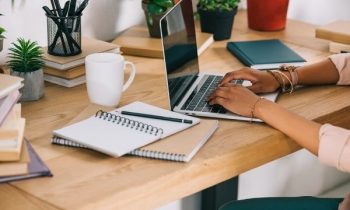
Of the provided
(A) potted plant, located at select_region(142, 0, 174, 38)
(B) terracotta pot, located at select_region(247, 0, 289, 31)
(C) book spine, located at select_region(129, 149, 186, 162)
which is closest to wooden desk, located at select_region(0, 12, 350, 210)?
(C) book spine, located at select_region(129, 149, 186, 162)

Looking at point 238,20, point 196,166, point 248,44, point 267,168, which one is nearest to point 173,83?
point 196,166

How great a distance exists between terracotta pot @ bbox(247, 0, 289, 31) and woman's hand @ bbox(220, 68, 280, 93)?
51 centimetres

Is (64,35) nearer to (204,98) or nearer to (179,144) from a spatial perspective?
(204,98)

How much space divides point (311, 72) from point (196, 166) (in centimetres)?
52

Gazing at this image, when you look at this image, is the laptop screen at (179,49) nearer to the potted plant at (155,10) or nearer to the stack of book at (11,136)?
the potted plant at (155,10)

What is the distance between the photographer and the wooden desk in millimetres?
1053

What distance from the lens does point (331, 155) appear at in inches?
48.9

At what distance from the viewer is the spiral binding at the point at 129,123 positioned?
124 cm

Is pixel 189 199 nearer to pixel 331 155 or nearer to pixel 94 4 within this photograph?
pixel 94 4

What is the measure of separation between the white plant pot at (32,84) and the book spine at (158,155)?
1.17ft

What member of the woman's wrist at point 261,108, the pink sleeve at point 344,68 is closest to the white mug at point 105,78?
the woman's wrist at point 261,108

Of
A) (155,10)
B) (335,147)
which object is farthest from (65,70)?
(335,147)

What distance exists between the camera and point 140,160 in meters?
1.17

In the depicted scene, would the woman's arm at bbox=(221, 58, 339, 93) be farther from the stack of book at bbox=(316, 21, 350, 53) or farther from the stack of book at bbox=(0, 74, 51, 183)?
the stack of book at bbox=(0, 74, 51, 183)
